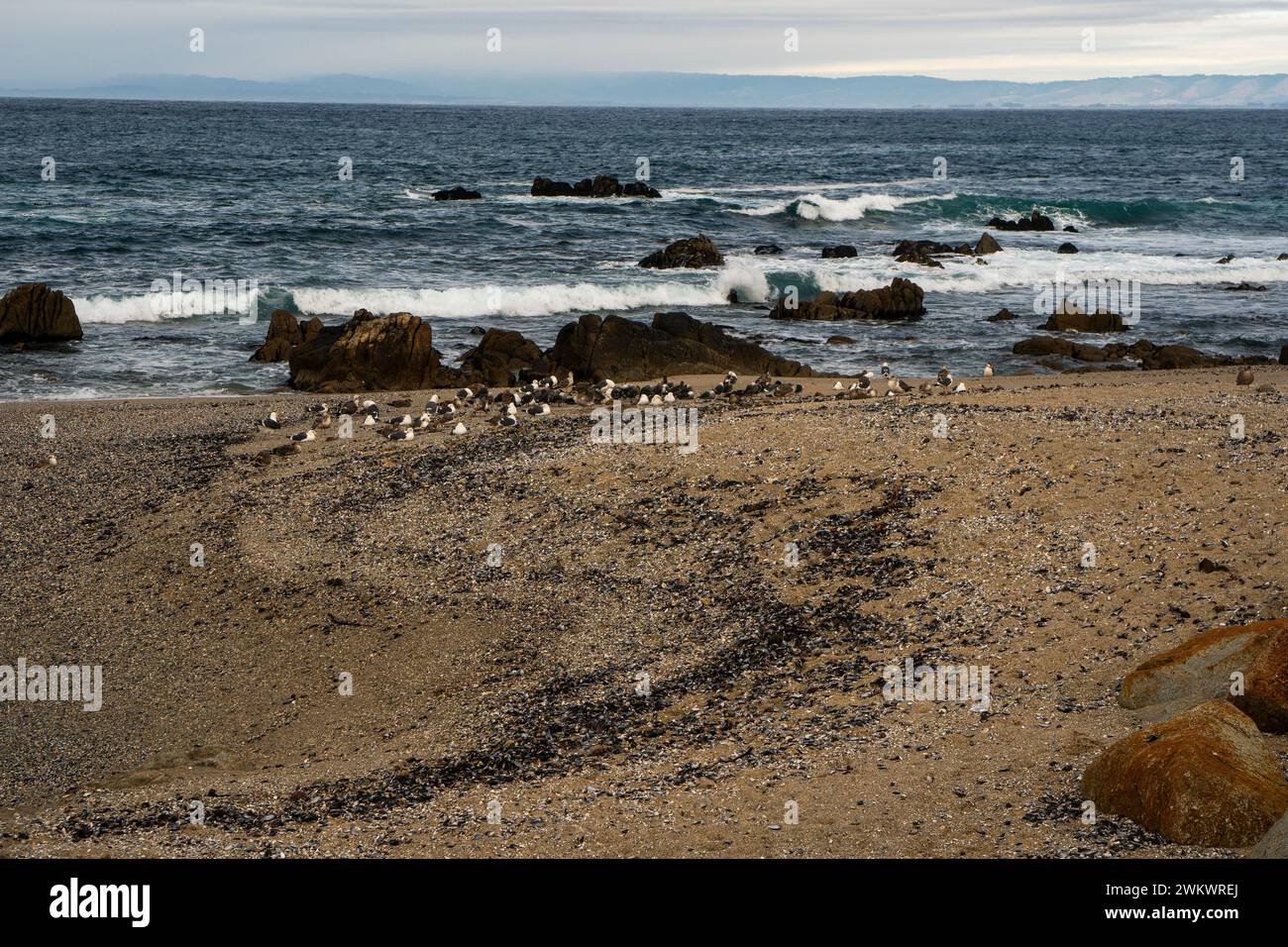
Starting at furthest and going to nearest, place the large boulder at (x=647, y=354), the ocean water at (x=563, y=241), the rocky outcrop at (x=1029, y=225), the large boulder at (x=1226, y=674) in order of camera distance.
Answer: the rocky outcrop at (x=1029, y=225) < the ocean water at (x=563, y=241) < the large boulder at (x=647, y=354) < the large boulder at (x=1226, y=674)

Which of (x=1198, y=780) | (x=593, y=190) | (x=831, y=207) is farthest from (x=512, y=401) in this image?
(x=593, y=190)

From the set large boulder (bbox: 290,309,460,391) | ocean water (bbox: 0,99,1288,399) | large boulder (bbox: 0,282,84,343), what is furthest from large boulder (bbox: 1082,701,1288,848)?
large boulder (bbox: 0,282,84,343)

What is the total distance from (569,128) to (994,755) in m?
136

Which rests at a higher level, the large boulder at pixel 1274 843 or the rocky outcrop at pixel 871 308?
the rocky outcrop at pixel 871 308

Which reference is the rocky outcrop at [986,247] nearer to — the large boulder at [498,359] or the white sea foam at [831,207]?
the white sea foam at [831,207]

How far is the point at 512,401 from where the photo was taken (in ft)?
59.6

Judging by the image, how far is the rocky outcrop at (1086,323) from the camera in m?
27.7

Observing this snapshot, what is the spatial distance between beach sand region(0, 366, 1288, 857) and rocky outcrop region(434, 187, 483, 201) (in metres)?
44.1

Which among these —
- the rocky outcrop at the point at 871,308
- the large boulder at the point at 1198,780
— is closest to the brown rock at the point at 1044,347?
the rocky outcrop at the point at 871,308

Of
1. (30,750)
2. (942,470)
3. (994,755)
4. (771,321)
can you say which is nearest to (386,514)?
(30,750)

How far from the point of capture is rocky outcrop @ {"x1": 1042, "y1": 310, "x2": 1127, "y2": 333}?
2772cm

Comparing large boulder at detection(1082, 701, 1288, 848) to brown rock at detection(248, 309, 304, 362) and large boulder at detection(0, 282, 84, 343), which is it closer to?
brown rock at detection(248, 309, 304, 362)

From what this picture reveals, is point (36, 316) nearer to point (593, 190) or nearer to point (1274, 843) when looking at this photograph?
point (1274, 843)

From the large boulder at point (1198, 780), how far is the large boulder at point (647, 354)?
15774mm
